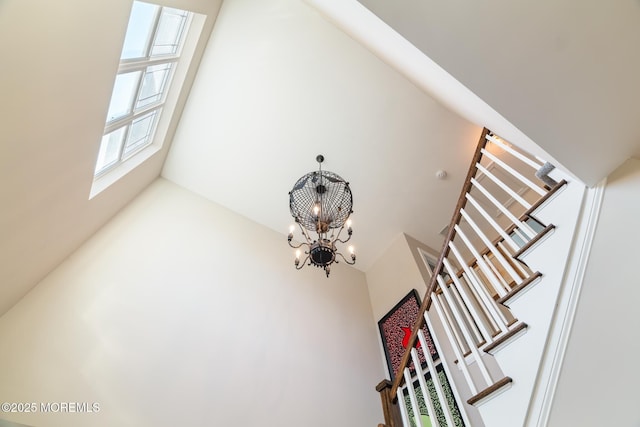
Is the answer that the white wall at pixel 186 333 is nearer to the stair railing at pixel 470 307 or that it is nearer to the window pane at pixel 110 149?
the window pane at pixel 110 149

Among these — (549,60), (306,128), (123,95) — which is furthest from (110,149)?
(549,60)

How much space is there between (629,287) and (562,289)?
234 mm

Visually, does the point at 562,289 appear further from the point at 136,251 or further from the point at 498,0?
the point at 136,251

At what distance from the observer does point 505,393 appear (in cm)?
147

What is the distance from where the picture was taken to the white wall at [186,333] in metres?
2.23

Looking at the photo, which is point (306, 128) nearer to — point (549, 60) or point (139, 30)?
point (139, 30)

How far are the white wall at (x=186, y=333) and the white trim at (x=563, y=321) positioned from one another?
2.38 metres

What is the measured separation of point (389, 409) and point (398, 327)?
7.37 feet

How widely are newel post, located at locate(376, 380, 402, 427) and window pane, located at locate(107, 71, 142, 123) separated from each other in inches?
128

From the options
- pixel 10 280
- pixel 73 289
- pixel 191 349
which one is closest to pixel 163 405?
pixel 191 349

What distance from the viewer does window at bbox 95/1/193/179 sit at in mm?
2508

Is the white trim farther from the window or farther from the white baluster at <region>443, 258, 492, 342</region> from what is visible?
the window

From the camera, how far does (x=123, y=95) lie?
2709 millimetres

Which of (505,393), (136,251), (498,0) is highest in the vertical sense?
(136,251)
